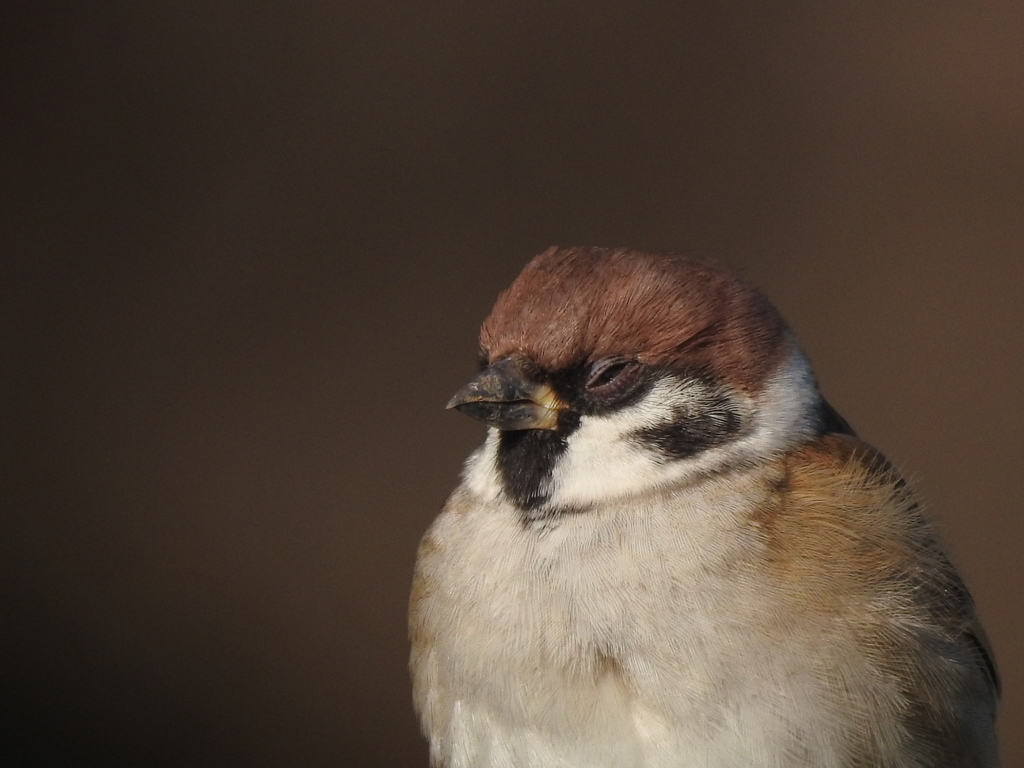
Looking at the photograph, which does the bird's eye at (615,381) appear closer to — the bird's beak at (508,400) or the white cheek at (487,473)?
the bird's beak at (508,400)

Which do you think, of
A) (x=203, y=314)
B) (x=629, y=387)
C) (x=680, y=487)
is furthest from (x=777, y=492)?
(x=203, y=314)

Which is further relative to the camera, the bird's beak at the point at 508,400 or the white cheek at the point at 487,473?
the white cheek at the point at 487,473

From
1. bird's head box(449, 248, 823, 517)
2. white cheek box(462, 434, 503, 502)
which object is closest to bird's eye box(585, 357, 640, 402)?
bird's head box(449, 248, 823, 517)

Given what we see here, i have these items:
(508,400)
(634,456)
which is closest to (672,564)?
(634,456)

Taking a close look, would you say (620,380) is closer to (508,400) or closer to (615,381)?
(615,381)

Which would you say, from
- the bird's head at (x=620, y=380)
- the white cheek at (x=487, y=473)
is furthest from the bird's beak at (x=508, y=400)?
the white cheek at (x=487, y=473)

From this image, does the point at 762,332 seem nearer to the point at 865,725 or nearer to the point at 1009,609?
the point at 865,725

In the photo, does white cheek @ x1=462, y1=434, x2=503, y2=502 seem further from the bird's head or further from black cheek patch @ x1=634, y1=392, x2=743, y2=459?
black cheek patch @ x1=634, y1=392, x2=743, y2=459

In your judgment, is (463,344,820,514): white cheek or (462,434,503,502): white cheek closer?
(463,344,820,514): white cheek
